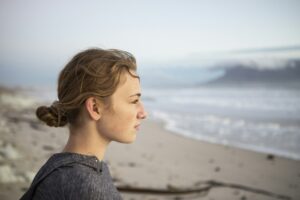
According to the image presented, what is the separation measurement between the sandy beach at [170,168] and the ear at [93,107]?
236 cm

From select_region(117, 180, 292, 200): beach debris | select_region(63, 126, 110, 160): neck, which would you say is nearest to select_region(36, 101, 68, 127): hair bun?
select_region(63, 126, 110, 160): neck

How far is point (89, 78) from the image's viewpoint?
1405mm

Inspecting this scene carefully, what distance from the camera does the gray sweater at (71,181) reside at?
1251mm

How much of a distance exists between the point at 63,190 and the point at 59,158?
17cm

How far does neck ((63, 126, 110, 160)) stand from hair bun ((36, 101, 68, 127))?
11 cm

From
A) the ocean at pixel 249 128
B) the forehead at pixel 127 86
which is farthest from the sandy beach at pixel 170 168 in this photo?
the forehead at pixel 127 86

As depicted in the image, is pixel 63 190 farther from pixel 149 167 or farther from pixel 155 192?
pixel 149 167

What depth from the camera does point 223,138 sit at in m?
8.32

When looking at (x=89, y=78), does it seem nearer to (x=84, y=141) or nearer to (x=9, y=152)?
(x=84, y=141)

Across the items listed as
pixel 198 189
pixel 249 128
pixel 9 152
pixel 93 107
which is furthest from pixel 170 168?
pixel 249 128

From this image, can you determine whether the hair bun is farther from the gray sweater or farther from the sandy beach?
the sandy beach

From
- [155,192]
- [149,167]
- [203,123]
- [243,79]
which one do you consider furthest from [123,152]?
[243,79]

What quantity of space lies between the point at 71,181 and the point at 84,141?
0.22m

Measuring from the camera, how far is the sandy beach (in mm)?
4156
